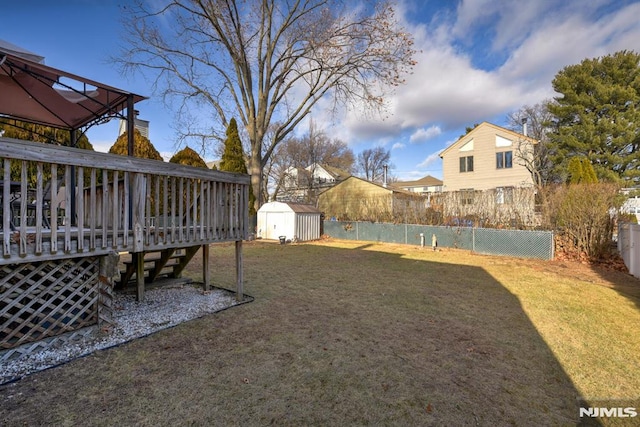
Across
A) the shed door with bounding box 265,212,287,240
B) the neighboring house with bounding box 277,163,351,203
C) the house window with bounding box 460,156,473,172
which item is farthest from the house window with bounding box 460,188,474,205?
the neighboring house with bounding box 277,163,351,203

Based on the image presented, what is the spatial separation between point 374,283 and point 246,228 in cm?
315

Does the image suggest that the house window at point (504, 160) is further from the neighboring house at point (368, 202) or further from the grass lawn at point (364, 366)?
the grass lawn at point (364, 366)

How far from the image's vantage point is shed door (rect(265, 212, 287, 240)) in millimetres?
15143

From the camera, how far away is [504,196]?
11.5 meters

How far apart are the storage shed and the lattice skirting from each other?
11045 millimetres

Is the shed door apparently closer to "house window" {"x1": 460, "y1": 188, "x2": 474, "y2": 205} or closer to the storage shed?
the storage shed

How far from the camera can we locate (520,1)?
9414 millimetres

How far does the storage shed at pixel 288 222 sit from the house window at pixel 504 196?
8.70m

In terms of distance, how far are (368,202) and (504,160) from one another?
33.3ft

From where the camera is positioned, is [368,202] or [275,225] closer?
[275,225]

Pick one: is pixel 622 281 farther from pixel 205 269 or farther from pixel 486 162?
pixel 486 162

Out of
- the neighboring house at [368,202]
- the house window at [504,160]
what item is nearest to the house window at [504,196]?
the neighboring house at [368,202]

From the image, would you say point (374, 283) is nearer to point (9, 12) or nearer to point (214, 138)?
point (9, 12)

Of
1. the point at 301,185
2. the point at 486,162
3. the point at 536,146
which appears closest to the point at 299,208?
the point at 301,185
